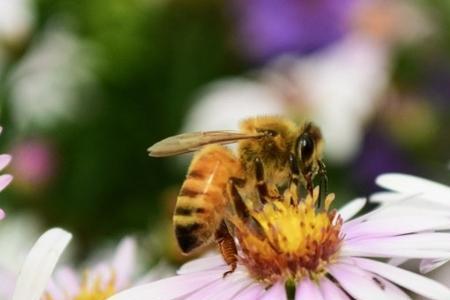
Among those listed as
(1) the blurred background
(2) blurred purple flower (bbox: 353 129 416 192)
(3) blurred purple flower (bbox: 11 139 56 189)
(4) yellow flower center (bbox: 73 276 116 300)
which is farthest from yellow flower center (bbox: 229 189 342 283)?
(2) blurred purple flower (bbox: 353 129 416 192)

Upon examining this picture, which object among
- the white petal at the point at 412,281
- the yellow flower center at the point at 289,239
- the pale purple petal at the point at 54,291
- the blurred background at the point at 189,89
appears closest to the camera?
the white petal at the point at 412,281

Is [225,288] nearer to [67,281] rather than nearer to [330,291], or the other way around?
[330,291]

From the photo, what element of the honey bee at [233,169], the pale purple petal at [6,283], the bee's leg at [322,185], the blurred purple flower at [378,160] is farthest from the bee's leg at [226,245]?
the blurred purple flower at [378,160]

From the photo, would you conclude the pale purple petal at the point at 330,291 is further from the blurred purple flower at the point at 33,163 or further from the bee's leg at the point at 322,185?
the blurred purple flower at the point at 33,163

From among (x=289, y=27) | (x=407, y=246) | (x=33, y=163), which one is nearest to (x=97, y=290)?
(x=407, y=246)

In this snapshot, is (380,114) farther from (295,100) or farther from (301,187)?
(301,187)

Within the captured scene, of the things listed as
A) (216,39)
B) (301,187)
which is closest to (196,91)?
(216,39)
